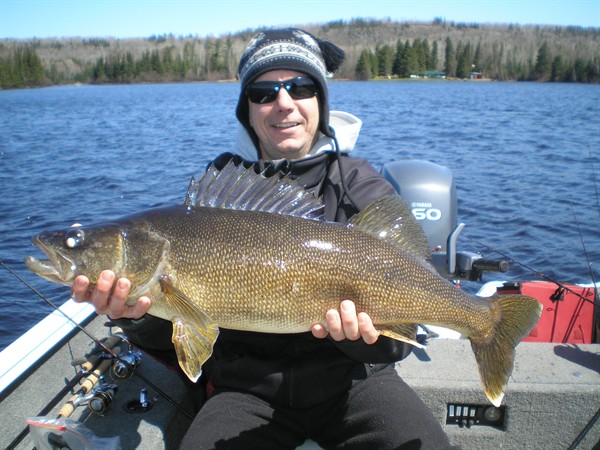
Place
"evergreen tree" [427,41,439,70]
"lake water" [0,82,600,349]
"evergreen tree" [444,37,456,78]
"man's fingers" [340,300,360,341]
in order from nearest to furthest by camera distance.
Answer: "man's fingers" [340,300,360,341]
"lake water" [0,82,600,349]
"evergreen tree" [444,37,456,78]
"evergreen tree" [427,41,439,70]

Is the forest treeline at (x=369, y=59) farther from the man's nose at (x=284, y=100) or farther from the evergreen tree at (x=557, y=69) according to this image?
the man's nose at (x=284, y=100)

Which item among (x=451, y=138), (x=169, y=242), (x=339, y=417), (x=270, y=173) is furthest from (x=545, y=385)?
(x=451, y=138)

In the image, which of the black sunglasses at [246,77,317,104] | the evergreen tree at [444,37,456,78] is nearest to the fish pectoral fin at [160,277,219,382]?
the black sunglasses at [246,77,317,104]

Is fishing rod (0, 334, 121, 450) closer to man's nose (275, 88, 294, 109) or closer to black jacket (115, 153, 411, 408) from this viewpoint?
black jacket (115, 153, 411, 408)

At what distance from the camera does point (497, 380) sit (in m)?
2.63

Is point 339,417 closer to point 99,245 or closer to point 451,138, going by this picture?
point 99,245

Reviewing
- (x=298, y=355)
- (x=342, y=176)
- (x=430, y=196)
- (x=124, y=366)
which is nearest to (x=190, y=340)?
(x=298, y=355)

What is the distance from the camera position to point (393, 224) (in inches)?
108

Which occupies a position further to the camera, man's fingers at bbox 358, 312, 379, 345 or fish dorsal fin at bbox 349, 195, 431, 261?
fish dorsal fin at bbox 349, 195, 431, 261

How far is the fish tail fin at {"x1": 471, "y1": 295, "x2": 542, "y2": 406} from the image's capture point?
2631 mm

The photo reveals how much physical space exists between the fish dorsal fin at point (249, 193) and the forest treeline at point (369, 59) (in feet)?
251

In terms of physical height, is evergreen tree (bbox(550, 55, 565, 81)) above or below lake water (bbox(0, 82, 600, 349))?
above

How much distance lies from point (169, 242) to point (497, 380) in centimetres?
176

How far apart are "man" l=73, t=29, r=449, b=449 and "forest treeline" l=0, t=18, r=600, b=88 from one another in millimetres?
75920
